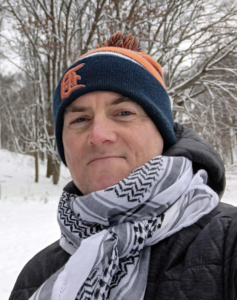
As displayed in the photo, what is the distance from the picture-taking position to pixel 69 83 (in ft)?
4.34

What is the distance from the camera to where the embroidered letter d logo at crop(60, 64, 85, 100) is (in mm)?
1278

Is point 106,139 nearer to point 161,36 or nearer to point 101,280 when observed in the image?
point 101,280

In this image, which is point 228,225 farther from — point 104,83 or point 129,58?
point 129,58

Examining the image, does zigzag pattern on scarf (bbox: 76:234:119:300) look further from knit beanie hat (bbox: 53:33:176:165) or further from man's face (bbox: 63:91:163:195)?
knit beanie hat (bbox: 53:33:176:165)

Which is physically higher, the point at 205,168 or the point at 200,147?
the point at 200,147

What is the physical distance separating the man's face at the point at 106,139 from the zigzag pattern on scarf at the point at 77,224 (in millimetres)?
145

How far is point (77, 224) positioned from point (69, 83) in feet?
2.67

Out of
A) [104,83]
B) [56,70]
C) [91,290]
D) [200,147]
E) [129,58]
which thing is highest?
[56,70]

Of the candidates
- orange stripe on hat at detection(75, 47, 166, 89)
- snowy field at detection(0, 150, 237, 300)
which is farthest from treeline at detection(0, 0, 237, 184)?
orange stripe on hat at detection(75, 47, 166, 89)

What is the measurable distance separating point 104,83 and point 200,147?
2.03 ft

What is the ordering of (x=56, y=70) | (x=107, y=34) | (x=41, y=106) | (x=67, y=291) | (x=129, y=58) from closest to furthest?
(x=67, y=291) → (x=129, y=58) → (x=107, y=34) → (x=41, y=106) → (x=56, y=70)

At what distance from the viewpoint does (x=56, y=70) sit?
10.4 m

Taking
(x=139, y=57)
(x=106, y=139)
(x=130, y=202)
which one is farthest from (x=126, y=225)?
(x=139, y=57)

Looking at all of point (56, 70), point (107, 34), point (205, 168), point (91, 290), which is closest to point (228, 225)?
point (205, 168)
